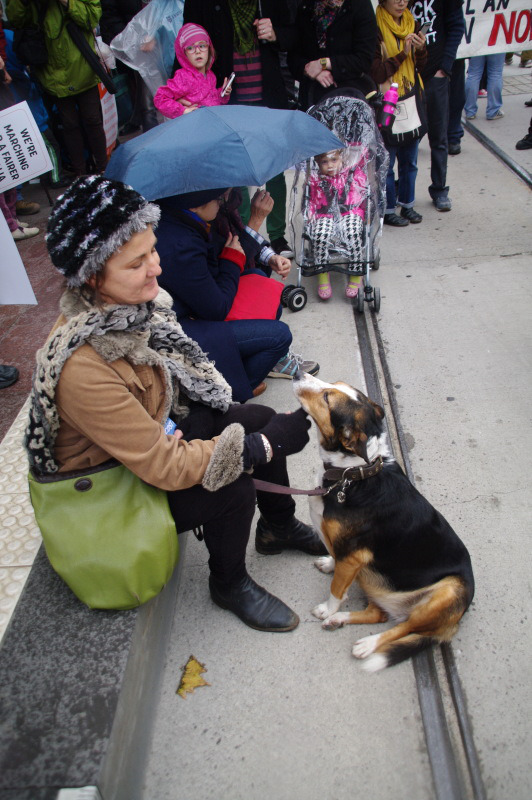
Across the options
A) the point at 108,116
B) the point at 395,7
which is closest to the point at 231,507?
the point at 395,7

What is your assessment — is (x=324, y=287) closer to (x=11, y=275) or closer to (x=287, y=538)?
(x=11, y=275)

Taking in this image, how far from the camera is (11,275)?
3.69m

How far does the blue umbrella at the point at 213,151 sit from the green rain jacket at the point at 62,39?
10.2ft

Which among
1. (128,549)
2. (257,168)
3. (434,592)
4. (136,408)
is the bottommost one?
(434,592)

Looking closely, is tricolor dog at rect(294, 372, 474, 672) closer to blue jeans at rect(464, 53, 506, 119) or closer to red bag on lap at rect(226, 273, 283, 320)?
red bag on lap at rect(226, 273, 283, 320)

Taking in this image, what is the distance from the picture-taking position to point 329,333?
4.20 meters

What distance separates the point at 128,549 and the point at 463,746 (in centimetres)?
138

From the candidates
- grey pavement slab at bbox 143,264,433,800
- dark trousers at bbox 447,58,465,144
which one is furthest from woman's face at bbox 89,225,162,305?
dark trousers at bbox 447,58,465,144

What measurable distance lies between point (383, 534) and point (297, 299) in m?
2.65

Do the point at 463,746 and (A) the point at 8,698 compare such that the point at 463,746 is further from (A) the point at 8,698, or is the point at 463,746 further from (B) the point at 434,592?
(A) the point at 8,698

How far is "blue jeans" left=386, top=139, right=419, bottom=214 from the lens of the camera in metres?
5.23

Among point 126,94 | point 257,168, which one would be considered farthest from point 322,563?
point 126,94

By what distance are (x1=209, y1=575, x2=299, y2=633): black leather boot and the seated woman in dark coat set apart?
101 centimetres

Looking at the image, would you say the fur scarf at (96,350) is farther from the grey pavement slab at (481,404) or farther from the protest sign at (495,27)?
the protest sign at (495,27)
